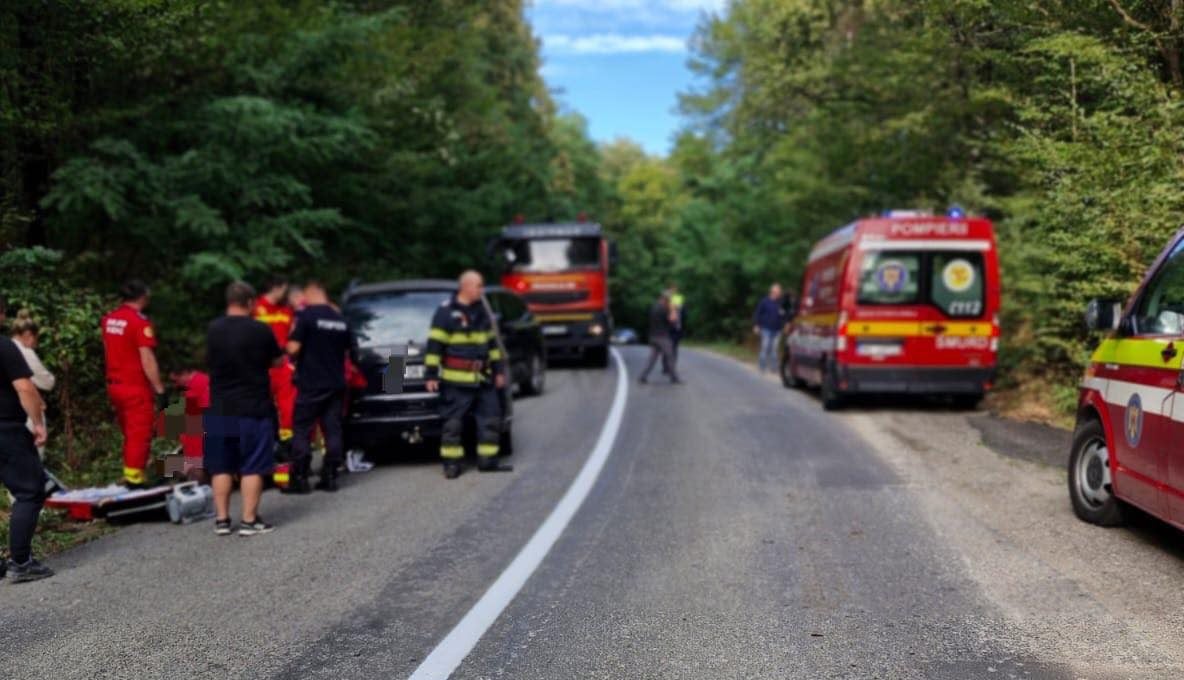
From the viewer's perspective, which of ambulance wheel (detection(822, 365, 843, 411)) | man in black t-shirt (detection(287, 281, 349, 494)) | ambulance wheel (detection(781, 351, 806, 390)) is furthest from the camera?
ambulance wheel (detection(781, 351, 806, 390))

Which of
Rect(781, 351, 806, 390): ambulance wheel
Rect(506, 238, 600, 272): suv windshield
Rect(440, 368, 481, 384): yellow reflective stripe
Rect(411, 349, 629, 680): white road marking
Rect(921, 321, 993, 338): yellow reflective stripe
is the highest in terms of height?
Rect(506, 238, 600, 272): suv windshield

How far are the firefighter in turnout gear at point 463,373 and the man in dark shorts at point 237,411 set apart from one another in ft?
6.86

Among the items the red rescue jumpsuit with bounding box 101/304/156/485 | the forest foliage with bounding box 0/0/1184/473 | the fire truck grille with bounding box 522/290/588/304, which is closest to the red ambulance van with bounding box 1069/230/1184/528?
the forest foliage with bounding box 0/0/1184/473

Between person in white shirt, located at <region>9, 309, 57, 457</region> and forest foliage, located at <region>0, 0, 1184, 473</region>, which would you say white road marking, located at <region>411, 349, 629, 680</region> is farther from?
forest foliage, located at <region>0, 0, 1184, 473</region>

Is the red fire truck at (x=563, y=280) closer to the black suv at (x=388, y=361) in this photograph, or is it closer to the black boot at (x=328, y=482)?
the black suv at (x=388, y=361)

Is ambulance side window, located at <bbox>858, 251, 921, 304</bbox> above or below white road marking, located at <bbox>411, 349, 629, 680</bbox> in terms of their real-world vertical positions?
above

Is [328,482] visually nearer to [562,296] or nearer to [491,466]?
[491,466]

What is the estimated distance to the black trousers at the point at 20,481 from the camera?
5590 millimetres

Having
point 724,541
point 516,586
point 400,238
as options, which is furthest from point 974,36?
point 400,238

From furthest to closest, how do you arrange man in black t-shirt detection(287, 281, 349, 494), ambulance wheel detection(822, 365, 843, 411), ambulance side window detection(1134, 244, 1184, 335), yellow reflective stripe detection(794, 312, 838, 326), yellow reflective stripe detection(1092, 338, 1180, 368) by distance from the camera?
yellow reflective stripe detection(794, 312, 838, 326) < ambulance wheel detection(822, 365, 843, 411) < man in black t-shirt detection(287, 281, 349, 494) < ambulance side window detection(1134, 244, 1184, 335) < yellow reflective stripe detection(1092, 338, 1180, 368)

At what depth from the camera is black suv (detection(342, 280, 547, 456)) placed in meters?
8.93

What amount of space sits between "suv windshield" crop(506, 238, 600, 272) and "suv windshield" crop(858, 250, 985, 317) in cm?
951

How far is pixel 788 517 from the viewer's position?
6.81m

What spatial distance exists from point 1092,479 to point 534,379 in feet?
32.2
